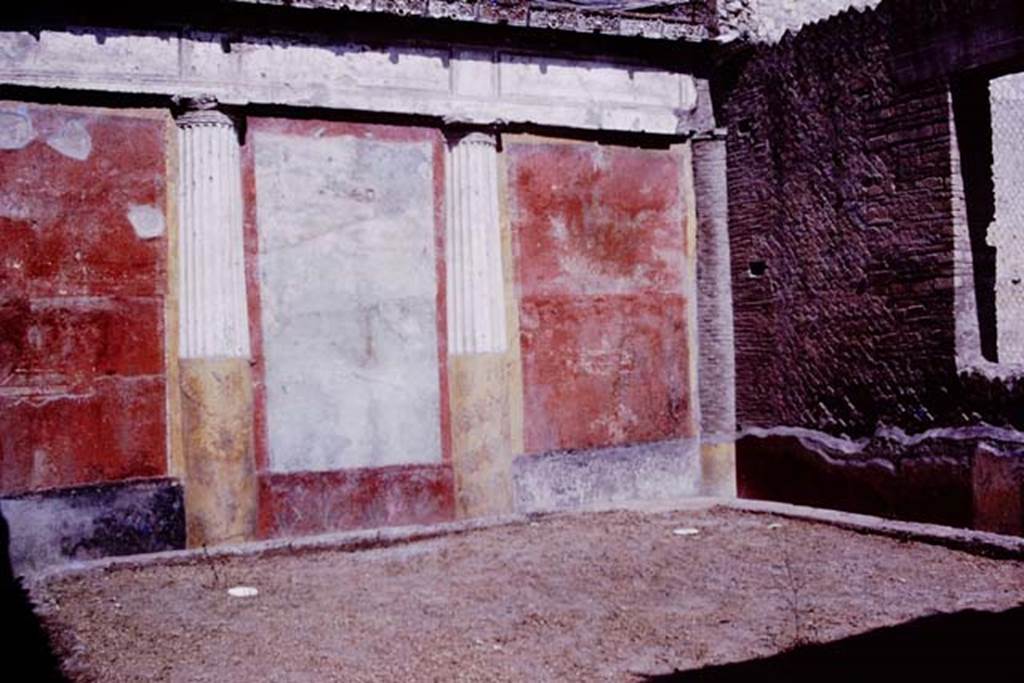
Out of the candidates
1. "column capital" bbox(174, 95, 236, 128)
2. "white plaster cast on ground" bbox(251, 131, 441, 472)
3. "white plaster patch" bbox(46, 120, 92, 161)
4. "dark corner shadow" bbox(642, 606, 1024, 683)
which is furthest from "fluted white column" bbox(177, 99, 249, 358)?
"dark corner shadow" bbox(642, 606, 1024, 683)

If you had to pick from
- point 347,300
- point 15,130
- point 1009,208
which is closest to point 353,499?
point 347,300

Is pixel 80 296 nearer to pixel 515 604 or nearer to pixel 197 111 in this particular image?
pixel 197 111

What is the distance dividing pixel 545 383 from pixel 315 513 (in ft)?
6.60

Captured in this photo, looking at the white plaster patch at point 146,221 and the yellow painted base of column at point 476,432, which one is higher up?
the white plaster patch at point 146,221

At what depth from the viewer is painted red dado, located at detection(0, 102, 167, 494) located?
6.22m

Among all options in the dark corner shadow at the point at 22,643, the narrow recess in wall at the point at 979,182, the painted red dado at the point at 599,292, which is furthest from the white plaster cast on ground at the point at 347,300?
the narrow recess in wall at the point at 979,182

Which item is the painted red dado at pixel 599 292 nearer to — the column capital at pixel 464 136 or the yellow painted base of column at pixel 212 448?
the column capital at pixel 464 136

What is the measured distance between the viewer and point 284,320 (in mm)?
6934

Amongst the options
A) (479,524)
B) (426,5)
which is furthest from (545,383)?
(426,5)

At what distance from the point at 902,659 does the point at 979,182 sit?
3865mm

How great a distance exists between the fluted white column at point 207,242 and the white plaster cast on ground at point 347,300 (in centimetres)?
27

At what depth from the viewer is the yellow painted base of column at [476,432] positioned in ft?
24.0

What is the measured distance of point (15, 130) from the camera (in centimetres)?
625

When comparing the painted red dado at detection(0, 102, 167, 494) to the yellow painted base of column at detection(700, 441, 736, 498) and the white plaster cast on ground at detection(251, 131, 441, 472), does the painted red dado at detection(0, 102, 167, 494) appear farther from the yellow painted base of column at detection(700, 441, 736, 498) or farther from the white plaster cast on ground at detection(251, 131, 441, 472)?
the yellow painted base of column at detection(700, 441, 736, 498)
